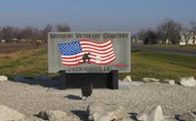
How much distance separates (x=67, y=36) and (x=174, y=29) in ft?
427

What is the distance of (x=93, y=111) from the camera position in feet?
29.9

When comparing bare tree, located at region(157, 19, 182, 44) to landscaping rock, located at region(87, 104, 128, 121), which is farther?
bare tree, located at region(157, 19, 182, 44)

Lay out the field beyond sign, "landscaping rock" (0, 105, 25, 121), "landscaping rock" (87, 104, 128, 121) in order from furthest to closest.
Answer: the field beyond sign → "landscaping rock" (0, 105, 25, 121) → "landscaping rock" (87, 104, 128, 121)

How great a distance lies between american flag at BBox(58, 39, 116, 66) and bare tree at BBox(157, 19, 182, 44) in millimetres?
124411

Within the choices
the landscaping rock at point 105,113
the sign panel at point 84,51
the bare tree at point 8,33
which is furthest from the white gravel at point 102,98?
the bare tree at point 8,33

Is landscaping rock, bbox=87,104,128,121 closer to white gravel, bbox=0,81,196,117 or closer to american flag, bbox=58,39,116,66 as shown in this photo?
white gravel, bbox=0,81,196,117

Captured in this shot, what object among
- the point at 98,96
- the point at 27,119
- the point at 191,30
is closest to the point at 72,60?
the point at 98,96

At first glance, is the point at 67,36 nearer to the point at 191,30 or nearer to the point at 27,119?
the point at 27,119

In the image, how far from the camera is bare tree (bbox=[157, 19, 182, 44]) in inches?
5458

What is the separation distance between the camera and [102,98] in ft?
42.0

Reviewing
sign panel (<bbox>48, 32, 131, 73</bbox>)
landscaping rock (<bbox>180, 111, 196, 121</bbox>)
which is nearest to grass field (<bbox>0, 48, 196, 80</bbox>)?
sign panel (<bbox>48, 32, 131, 73</bbox>)

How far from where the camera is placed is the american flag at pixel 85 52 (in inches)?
577

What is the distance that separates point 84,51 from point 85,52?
5 centimetres

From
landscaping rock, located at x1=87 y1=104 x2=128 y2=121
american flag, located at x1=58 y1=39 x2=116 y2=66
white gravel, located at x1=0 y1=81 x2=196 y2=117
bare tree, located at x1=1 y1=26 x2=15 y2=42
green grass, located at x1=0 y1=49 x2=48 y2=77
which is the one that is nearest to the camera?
landscaping rock, located at x1=87 y1=104 x2=128 y2=121
